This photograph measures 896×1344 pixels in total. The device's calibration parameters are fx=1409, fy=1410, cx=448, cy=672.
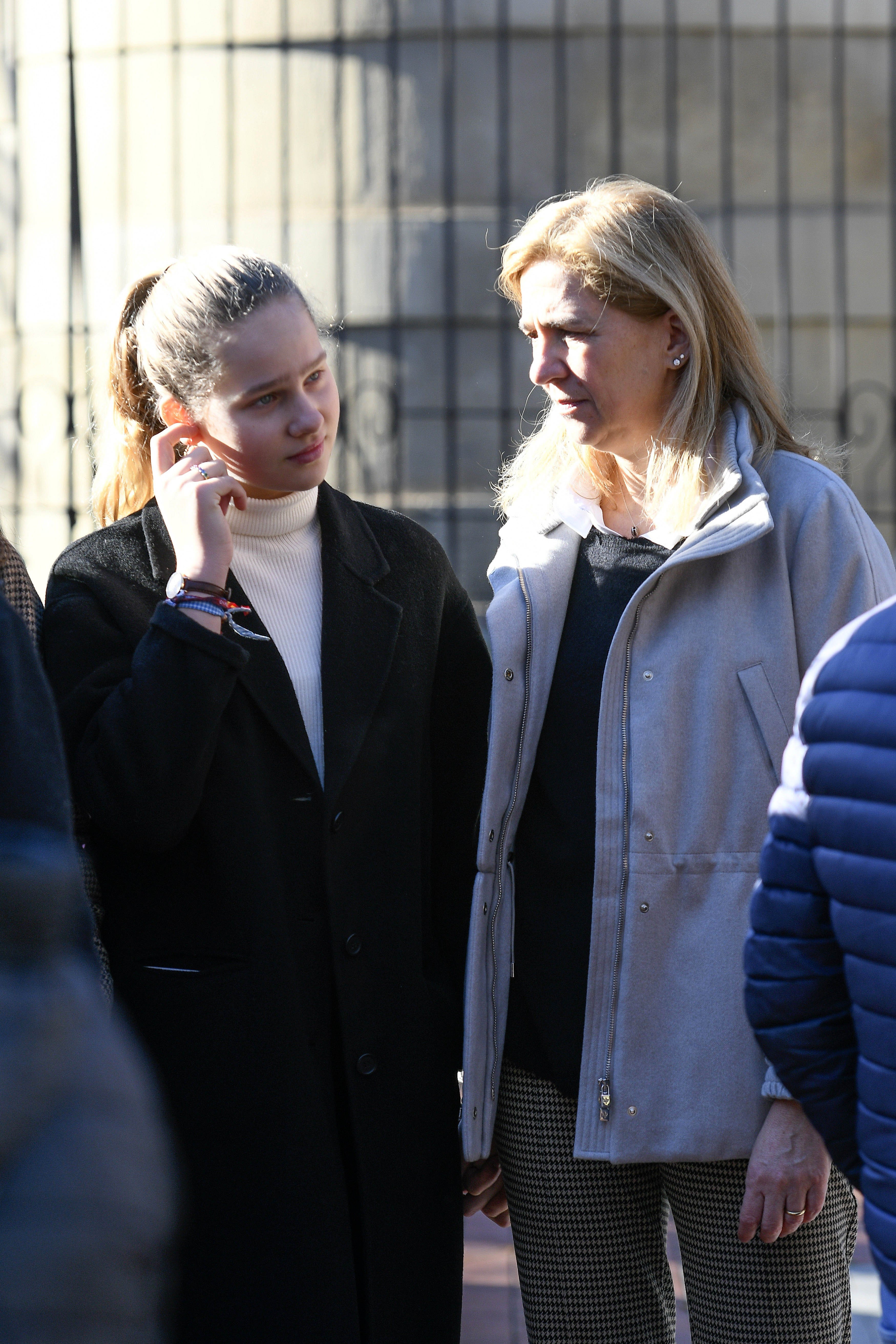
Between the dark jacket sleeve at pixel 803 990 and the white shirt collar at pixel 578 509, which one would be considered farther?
the white shirt collar at pixel 578 509

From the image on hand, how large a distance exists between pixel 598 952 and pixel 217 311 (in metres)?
1.02

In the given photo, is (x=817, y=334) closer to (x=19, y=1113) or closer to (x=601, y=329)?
(x=601, y=329)

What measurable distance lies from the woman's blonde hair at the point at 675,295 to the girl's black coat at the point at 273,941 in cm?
50

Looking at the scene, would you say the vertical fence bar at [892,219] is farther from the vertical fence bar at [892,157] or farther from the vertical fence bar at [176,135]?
the vertical fence bar at [176,135]

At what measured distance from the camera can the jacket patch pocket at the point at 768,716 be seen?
6.06ft

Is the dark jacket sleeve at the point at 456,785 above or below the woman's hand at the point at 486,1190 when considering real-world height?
above

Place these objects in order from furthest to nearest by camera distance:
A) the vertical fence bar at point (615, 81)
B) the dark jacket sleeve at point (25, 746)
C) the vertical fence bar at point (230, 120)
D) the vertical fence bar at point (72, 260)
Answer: the vertical fence bar at point (72, 260) < the vertical fence bar at point (230, 120) < the vertical fence bar at point (615, 81) < the dark jacket sleeve at point (25, 746)

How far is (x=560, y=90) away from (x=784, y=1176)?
15.0ft

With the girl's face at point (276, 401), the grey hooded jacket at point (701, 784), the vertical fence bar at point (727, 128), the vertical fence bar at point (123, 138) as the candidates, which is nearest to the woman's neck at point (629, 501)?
the grey hooded jacket at point (701, 784)

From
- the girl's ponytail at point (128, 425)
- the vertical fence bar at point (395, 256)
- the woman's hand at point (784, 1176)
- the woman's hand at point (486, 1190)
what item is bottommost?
the woman's hand at point (486, 1190)

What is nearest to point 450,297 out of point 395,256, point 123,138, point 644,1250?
point 395,256

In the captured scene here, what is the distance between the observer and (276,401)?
6.46 ft

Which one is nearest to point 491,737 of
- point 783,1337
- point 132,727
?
point 132,727

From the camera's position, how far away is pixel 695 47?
534cm
